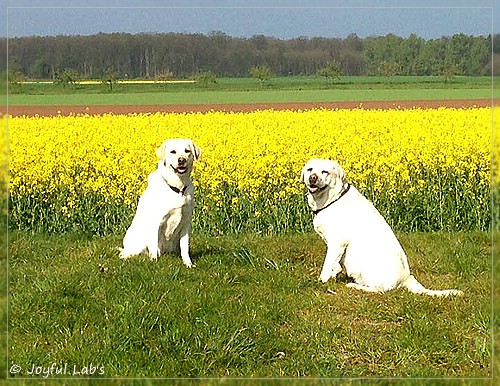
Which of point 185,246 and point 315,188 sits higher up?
point 315,188

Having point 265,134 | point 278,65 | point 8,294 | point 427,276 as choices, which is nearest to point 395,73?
point 265,134

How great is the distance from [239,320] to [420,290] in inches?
67.9

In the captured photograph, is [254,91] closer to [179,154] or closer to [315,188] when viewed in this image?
[179,154]

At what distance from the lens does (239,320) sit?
5.75 m

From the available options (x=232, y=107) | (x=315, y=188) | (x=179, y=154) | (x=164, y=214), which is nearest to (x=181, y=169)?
(x=179, y=154)

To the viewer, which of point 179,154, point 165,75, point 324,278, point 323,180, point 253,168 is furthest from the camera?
→ point 253,168

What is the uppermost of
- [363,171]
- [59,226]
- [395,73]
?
[395,73]

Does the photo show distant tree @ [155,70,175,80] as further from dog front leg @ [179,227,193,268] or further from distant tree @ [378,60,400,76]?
distant tree @ [378,60,400,76]

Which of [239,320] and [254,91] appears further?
[254,91]

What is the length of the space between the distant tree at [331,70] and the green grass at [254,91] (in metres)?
0.17

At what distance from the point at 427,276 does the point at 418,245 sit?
118 cm

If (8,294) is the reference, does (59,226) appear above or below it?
below

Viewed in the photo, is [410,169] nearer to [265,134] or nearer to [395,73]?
[395,73]

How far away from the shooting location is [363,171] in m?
11.2
